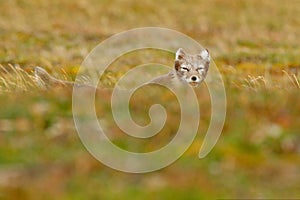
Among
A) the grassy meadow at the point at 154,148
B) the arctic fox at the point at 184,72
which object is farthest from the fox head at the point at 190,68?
the grassy meadow at the point at 154,148

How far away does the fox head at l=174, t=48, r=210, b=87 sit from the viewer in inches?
592

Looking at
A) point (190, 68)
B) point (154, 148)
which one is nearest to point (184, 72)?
point (190, 68)

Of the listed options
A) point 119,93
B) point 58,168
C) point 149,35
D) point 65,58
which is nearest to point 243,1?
point 149,35

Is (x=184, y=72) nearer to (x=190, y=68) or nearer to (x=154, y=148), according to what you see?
(x=190, y=68)

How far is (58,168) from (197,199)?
1.71 metres

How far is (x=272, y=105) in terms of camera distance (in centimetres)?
1007

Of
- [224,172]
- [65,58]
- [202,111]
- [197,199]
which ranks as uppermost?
[65,58]

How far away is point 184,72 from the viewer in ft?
49.7

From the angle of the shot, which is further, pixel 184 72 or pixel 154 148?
pixel 184 72

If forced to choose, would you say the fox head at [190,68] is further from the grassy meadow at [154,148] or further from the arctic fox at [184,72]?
the grassy meadow at [154,148]

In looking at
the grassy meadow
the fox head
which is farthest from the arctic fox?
the grassy meadow

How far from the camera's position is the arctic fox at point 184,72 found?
14.4 m

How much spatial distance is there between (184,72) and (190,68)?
0.53ft

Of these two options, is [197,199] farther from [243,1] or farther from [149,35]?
[243,1]
